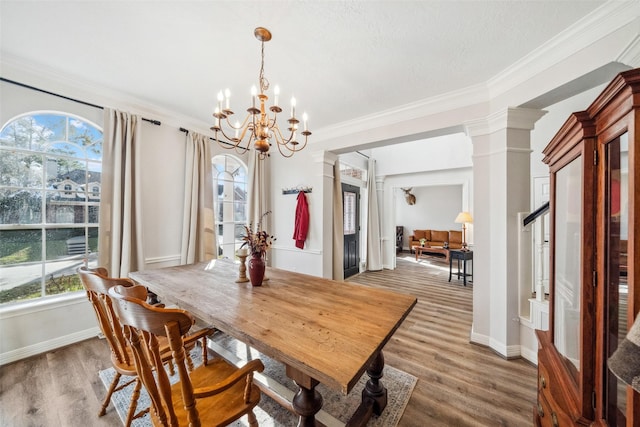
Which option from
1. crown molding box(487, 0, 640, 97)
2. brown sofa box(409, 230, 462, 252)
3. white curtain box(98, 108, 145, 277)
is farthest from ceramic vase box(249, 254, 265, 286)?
brown sofa box(409, 230, 462, 252)

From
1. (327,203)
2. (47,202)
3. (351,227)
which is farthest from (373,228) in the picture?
(47,202)

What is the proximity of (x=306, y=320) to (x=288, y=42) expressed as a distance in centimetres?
196

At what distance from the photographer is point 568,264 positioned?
0.94 metres

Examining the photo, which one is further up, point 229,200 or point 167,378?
point 229,200

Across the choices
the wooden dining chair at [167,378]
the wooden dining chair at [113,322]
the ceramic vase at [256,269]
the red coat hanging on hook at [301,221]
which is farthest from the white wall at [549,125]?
the wooden dining chair at [113,322]

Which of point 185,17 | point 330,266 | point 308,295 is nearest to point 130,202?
point 185,17

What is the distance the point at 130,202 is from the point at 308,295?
2340mm

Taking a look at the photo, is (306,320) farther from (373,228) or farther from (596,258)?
(373,228)

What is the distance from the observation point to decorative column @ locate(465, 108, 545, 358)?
2066 mm

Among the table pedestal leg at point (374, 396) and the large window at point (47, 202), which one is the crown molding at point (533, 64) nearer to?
the table pedestal leg at point (374, 396)

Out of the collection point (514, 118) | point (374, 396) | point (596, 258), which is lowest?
point (374, 396)

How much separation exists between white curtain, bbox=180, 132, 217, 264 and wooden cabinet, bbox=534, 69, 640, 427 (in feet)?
11.2

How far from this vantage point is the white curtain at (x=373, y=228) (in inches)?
212

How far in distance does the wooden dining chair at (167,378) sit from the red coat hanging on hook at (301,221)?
2501 millimetres
